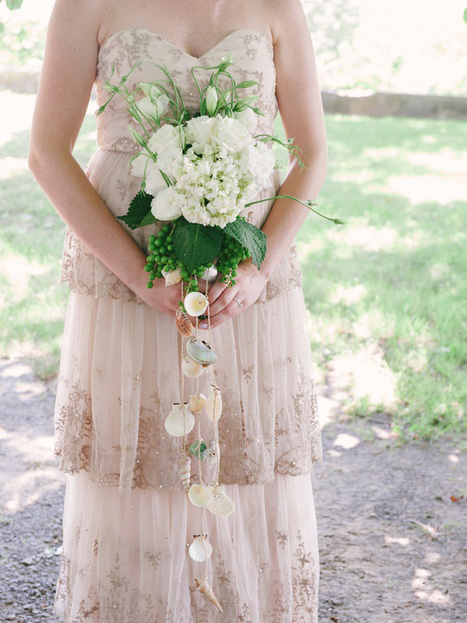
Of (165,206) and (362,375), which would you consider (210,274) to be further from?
(362,375)

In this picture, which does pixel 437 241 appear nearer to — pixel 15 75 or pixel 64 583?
pixel 64 583

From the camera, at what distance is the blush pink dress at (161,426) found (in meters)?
2.22

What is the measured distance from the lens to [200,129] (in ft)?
6.28

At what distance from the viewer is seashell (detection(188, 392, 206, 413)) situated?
212 cm

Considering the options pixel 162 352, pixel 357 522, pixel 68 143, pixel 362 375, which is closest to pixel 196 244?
pixel 162 352

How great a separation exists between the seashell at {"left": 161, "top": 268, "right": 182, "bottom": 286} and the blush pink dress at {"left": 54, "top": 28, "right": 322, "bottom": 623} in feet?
0.78

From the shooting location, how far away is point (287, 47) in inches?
91.0

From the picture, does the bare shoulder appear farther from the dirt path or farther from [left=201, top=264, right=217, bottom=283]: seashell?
the dirt path

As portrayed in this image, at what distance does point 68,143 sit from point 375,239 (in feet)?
16.1

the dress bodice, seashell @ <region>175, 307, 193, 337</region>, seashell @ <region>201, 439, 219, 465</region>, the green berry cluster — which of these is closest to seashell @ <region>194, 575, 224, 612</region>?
seashell @ <region>201, 439, 219, 465</region>

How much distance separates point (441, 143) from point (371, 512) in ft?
25.5

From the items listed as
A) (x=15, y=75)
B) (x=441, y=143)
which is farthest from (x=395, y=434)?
(x=15, y=75)

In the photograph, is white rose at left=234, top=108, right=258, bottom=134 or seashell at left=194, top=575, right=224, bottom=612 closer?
white rose at left=234, top=108, right=258, bottom=134

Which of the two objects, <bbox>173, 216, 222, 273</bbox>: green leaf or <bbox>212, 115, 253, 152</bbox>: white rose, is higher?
<bbox>212, 115, 253, 152</bbox>: white rose
